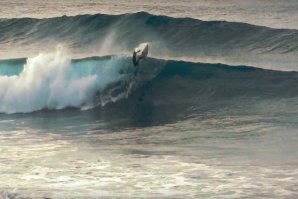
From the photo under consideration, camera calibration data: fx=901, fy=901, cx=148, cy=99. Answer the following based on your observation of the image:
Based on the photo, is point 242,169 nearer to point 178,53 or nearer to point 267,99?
point 267,99

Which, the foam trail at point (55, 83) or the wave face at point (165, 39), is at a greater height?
the wave face at point (165, 39)

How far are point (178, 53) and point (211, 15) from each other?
524 centimetres

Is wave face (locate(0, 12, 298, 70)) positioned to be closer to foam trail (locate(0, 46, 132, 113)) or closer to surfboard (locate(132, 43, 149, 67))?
surfboard (locate(132, 43, 149, 67))

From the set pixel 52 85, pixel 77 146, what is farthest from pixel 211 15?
pixel 77 146

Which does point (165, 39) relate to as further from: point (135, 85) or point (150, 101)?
point (150, 101)

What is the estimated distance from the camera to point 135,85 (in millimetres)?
22859

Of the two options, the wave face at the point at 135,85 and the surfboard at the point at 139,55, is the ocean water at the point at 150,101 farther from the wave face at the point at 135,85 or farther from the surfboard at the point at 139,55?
the surfboard at the point at 139,55

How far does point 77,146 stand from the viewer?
17.0 metres

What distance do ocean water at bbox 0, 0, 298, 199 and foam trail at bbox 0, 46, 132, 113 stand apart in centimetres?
4

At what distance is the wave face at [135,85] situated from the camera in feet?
71.0

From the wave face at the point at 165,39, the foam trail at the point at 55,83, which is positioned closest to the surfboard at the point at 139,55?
the foam trail at the point at 55,83

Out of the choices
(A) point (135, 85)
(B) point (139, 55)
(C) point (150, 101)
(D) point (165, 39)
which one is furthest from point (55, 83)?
(D) point (165, 39)

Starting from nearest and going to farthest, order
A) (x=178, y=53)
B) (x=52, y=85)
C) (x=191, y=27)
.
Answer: (x=52, y=85), (x=178, y=53), (x=191, y=27)

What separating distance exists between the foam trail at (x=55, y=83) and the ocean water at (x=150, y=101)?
0.04 metres
